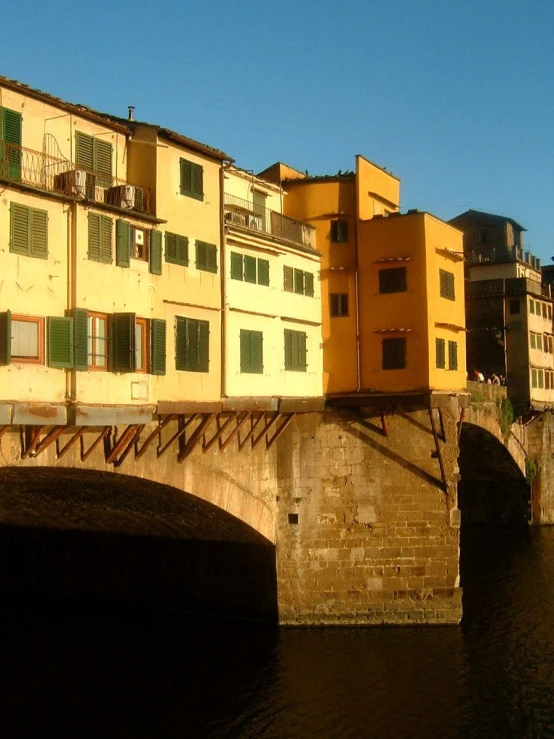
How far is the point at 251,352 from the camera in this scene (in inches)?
1085

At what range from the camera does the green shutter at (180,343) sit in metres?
24.2

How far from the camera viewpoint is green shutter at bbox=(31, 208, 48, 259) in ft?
64.2

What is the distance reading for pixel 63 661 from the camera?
28.0 metres

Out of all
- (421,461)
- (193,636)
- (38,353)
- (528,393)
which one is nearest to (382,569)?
(421,461)

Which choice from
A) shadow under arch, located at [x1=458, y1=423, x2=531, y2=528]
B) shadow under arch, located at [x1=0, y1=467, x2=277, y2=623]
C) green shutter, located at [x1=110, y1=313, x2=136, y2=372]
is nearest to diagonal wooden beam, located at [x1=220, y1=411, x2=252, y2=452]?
shadow under arch, located at [x1=0, y1=467, x2=277, y2=623]

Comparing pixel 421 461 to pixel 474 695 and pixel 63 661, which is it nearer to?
pixel 474 695

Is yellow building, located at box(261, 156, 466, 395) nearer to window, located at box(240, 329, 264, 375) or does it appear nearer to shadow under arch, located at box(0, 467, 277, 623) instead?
window, located at box(240, 329, 264, 375)

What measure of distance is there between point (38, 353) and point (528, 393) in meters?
40.9

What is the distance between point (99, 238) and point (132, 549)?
52.4 feet

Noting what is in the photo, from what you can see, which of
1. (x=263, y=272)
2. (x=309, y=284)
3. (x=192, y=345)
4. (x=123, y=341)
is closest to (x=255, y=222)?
(x=263, y=272)

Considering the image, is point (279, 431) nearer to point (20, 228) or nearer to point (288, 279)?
point (288, 279)

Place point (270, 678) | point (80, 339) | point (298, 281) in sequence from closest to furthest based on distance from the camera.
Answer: point (80, 339), point (270, 678), point (298, 281)

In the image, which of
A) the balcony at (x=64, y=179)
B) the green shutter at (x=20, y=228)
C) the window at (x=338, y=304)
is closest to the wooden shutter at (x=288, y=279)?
the window at (x=338, y=304)

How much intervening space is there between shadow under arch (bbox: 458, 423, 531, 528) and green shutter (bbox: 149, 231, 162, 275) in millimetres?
33898
